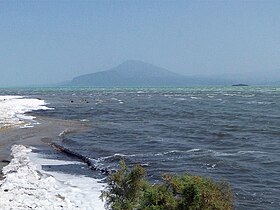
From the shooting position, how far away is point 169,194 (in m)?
11.1

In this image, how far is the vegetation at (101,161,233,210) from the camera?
10.6m

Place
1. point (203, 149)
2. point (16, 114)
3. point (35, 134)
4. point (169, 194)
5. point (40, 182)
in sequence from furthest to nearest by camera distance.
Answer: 1. point (16, 114)
2. point (35, 134)
3. point (203, 149)
4. point (40, 182)
5. point (169, 194)

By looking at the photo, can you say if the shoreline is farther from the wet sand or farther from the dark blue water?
the dark blue water

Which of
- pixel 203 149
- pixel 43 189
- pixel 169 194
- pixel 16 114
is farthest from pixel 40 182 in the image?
pixel 16 114

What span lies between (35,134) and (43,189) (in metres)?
24.5

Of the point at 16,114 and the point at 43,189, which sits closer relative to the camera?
the point at 43,189

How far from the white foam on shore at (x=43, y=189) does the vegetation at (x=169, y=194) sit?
237 inches

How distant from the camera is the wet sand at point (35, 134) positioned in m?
35.2

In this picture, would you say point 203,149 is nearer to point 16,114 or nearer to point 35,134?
point 35,134

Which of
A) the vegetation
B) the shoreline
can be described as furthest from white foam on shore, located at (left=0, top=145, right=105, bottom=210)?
the vegetation

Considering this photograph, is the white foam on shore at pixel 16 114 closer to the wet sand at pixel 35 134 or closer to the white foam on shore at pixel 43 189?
the wet sand at pixel 35 134

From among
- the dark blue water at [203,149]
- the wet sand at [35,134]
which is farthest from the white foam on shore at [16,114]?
the dark blue water at [203,149]

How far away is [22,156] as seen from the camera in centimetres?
3028

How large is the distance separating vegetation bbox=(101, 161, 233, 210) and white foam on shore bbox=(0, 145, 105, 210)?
6017 mm
